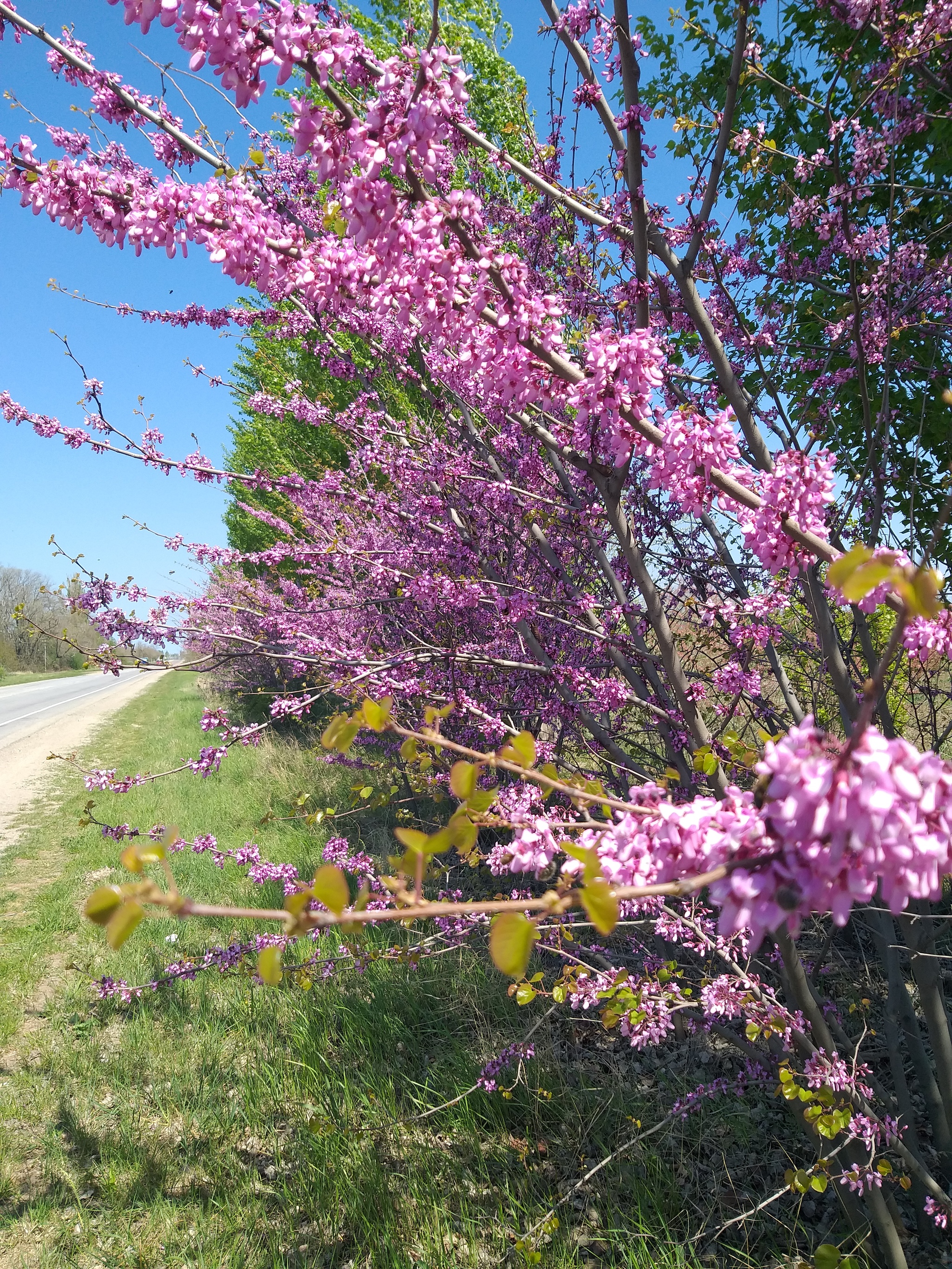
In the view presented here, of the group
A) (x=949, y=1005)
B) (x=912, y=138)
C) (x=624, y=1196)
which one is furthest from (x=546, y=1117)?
Result: (x=912, y=138)

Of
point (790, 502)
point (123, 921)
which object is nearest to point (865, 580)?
point (123, 921)

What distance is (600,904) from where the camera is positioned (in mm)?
764

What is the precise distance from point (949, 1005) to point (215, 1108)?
12.8 feet

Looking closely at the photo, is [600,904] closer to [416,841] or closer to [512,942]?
[512,942]

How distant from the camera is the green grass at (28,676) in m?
44.1

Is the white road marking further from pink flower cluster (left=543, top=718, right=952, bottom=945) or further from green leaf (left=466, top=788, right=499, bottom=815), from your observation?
pink flower cluster (left=543, top=718, right=952, bottom=945)

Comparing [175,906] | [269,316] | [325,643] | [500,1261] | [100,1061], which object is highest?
[269,316]

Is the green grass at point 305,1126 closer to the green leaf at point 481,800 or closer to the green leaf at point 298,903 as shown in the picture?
the green leaf at point 481,800

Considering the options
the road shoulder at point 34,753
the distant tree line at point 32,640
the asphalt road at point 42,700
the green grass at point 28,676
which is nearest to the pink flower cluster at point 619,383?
the road shoulder at point 34,753

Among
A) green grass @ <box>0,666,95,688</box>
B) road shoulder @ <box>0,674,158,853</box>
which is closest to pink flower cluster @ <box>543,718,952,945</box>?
road shoulder @ <box>0,674,158,853</box>

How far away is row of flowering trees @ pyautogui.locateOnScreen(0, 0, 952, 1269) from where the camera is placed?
0.89 metres

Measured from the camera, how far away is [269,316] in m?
3.57

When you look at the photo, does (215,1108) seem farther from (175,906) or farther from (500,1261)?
(175,906)

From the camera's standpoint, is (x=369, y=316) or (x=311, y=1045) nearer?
(x=369, y=316)
